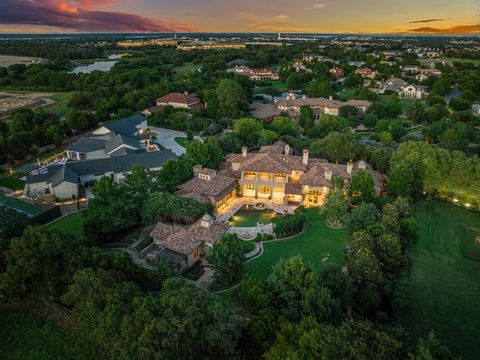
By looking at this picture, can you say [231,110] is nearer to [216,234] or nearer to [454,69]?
[216,234]

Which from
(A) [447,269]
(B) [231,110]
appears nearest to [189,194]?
(A) [447,269]

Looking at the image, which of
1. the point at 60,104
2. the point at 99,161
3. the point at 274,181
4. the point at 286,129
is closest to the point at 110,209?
the point at 99,161

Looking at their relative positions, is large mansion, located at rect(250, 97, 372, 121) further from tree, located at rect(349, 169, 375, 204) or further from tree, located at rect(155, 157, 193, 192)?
tree, located at rect(349, 169, 375, 204)

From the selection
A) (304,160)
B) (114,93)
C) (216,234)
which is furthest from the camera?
(114,93)

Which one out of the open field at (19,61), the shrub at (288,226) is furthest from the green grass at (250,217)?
the open field at (19,61)

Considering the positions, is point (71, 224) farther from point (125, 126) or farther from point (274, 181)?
point (125, 126)

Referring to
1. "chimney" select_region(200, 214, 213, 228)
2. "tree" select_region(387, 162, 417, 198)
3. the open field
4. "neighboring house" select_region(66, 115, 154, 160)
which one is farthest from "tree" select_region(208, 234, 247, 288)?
the open field
